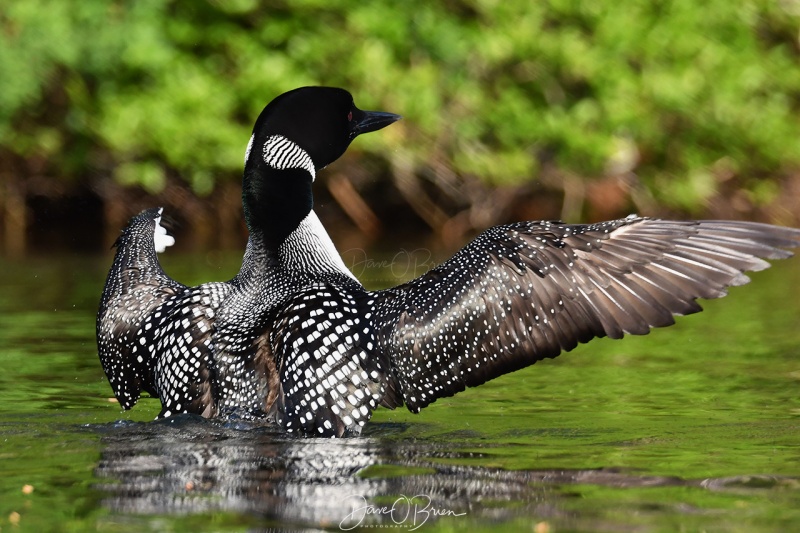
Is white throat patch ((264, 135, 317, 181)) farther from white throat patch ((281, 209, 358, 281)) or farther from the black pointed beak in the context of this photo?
the black pointed beak

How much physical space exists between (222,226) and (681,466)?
9.91m

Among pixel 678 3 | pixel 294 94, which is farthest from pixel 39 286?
pixel 678 3

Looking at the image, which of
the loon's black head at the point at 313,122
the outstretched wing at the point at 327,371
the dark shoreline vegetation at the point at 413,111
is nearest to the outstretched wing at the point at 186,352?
the outstretched wing at the point at 327,371

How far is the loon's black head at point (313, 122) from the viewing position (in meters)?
5.13

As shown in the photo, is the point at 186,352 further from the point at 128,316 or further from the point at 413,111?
the point at 413,111

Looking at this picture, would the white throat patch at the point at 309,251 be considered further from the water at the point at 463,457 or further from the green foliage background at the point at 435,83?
the green foliage background at the point at 435,83

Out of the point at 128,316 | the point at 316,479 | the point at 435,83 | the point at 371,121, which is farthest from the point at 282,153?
the point at 435,83

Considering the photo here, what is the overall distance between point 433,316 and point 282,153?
0.99 metres

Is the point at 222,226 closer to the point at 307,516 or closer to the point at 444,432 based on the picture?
the point at 444,432

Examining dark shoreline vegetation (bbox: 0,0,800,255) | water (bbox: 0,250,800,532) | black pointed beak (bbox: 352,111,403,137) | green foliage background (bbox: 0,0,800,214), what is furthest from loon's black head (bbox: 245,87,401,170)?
green foliage background (bbox: 0,0,800,214)

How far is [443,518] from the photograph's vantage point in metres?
3.40

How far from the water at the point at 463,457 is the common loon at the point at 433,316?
0.14 meters

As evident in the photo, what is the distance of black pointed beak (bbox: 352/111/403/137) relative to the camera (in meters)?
5.71

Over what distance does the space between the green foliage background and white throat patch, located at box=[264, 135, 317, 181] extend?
26.1ft
